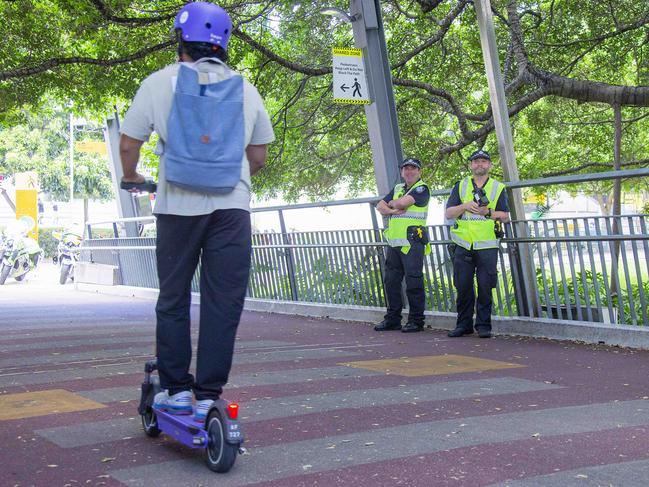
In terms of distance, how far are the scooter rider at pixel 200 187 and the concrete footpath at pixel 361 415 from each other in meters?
0.48

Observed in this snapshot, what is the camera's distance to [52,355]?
28.3 feet

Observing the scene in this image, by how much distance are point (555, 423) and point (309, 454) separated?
152 cm

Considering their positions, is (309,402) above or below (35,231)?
below

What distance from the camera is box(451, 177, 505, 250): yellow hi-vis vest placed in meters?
9.95

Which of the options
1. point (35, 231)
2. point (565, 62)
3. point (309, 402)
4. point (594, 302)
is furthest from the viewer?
point (35, 231)

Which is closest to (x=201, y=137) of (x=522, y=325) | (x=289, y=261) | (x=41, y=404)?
(x=41, y=404)

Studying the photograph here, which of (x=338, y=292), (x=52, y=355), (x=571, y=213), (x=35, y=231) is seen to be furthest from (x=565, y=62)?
(x=35, y=231)

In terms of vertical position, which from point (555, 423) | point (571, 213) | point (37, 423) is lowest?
point (555, 423)

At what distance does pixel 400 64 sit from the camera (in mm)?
17750

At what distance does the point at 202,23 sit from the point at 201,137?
0.52m

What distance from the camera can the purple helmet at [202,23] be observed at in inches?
169

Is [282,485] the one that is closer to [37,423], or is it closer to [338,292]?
[37,423]

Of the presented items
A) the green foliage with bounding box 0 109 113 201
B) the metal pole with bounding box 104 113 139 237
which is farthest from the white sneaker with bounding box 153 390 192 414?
the green foliage with bounding box 0 109 113 201

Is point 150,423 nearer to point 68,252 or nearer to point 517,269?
point 517,269
